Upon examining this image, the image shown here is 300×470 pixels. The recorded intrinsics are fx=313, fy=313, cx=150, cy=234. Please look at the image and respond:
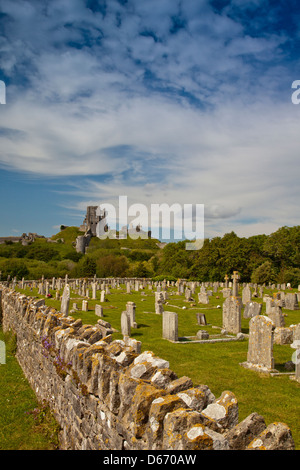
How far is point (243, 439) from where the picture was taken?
9.71 ft

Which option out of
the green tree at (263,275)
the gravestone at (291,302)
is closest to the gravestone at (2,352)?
the gravestone at (291,302)

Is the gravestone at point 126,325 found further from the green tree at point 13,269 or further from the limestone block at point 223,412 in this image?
the green tree at point 13,269

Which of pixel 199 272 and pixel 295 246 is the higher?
pixel 295 246

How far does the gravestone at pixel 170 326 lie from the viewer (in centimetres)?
1291

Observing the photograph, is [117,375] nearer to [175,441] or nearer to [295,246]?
[175,441]

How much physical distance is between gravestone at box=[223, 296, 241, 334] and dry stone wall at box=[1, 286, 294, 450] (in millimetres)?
10117

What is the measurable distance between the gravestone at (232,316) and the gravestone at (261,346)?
471cm

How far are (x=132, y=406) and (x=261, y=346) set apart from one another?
755cm

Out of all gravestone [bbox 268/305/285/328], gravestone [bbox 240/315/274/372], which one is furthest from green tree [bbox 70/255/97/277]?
→ gravestone [bbox 240/315/274/372]

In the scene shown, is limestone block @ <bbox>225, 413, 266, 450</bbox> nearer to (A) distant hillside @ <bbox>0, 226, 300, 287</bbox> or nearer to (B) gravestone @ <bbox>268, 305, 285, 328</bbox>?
(B) gravestone @ <bbox>268, 305, 285, 328</bbox>

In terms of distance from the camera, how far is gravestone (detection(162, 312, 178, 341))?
508 inches

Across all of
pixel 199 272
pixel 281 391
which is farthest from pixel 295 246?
pixel 281 391
